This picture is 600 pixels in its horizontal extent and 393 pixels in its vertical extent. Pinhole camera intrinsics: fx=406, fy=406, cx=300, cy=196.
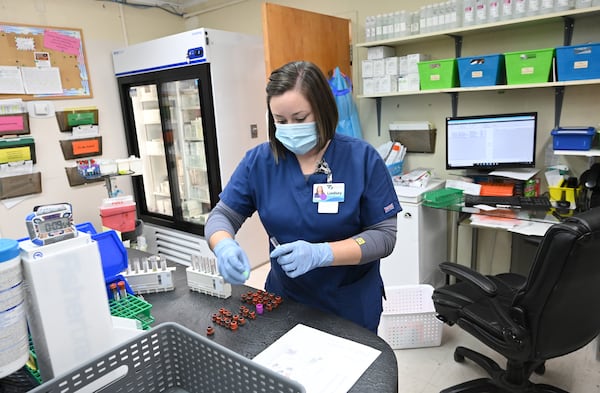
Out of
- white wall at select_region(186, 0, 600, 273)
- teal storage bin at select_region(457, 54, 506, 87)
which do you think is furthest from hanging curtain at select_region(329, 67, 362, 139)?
teal storage bin at select_region(457, 54, 506, 87)

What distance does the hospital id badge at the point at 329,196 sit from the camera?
1253 mm

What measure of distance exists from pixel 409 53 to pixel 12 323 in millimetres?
2927

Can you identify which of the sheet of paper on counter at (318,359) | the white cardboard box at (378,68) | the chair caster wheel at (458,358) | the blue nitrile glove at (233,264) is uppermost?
the white cardboard box at (378,68)

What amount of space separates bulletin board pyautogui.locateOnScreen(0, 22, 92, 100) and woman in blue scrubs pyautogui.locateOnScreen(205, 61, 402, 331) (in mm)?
2744

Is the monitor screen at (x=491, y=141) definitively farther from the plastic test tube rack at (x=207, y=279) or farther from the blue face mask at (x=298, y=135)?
the plastic test tube rack at (x=207, y=279)

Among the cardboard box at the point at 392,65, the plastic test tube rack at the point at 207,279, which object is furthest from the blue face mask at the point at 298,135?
the cardboard box at the point at 392,65

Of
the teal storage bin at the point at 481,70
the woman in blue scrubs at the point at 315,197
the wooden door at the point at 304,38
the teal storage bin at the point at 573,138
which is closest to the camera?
the woman in blue scrubs at the point at 315,197

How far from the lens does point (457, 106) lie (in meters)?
2.90

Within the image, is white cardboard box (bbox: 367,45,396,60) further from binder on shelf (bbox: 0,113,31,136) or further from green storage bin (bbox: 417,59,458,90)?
binder on shelf (bbox: 0,113,31,136)

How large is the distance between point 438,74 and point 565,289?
1.66m

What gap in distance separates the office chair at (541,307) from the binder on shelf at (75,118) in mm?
3157

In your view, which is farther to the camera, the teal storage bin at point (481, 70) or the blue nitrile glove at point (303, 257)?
the teal storage bin at point (481, 70)

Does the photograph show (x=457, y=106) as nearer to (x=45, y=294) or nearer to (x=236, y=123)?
(x=236, y=123)

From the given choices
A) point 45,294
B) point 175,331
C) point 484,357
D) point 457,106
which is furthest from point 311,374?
point 457,106
